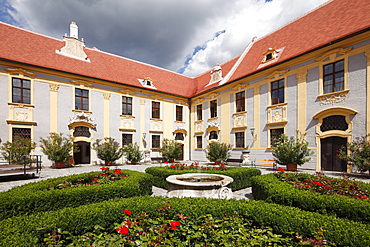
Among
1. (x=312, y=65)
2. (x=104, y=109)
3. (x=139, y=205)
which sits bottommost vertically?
(x=139, y=205)

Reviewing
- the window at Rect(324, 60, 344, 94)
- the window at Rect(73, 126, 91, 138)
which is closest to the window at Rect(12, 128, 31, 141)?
the window at Rect(73, 126, 91, 138)

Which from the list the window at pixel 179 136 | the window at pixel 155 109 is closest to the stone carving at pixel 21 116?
the window at pixel 155 109

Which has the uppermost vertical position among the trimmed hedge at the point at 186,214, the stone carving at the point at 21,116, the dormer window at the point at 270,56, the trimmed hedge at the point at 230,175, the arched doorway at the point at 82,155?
the dormer window at the point at 270,56

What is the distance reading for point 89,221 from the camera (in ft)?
9.34

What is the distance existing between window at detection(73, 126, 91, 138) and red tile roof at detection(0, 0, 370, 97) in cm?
445

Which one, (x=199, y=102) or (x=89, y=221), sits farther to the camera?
(x=199, y=102)

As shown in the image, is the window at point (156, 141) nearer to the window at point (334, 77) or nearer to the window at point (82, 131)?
the window at point (82, 131)

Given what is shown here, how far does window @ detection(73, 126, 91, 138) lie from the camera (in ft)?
48.9

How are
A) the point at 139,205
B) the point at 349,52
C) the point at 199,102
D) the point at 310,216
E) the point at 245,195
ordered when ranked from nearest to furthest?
the point at 310,216 < the point at 139,205 < the point at 245,195 < the point at 349,52 < the point at 199,102

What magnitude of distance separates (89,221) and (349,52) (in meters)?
14.1

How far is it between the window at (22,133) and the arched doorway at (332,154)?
65.2 ft

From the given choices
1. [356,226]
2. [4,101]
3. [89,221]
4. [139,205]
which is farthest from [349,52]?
[4,101]

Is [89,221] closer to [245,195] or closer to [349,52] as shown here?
[245,195]

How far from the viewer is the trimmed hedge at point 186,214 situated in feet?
7.55
